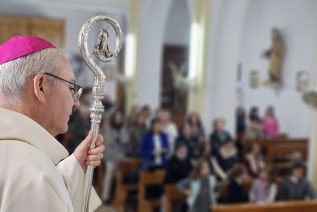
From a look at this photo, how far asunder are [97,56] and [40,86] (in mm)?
247

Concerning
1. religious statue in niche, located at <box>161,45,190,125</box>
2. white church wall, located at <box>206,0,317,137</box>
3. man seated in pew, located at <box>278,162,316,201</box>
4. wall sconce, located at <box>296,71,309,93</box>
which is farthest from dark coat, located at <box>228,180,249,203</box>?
religious statue in niche, located at <box>161,45,190,125</box>

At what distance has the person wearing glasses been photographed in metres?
1.12

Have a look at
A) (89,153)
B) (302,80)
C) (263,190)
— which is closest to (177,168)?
(263,190)

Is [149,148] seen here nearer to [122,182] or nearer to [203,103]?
[122,182]

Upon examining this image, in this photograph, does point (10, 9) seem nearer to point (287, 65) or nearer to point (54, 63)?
point (287, 65)

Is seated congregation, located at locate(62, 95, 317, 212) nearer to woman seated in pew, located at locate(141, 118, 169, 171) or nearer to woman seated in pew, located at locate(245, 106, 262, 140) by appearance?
woman seated in pew, located at locate(141, 118, 169, 171)

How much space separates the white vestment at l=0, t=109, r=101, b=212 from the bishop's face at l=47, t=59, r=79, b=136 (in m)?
0.06

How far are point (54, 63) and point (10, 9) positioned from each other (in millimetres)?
11828

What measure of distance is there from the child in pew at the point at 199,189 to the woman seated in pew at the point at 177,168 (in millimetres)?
443

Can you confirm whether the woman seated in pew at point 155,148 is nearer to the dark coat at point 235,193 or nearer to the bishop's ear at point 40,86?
the dark coat at point 235,193

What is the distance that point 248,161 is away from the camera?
7.07m

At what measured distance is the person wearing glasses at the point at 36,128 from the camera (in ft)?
3.67

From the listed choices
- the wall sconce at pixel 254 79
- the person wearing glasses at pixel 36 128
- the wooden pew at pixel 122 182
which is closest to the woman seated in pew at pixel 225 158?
the wooden pew at pixel 122 182

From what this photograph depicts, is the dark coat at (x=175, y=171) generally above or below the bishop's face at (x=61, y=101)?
below
